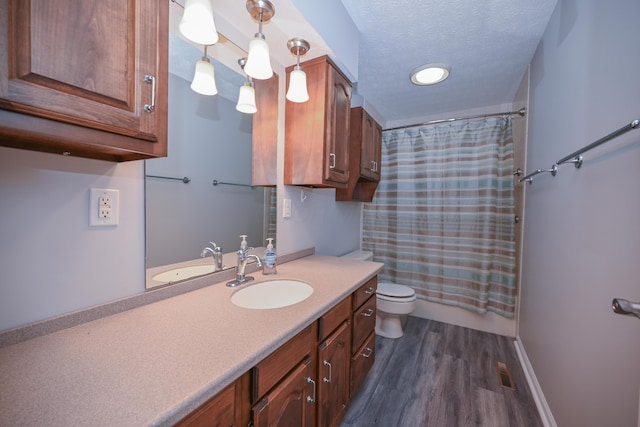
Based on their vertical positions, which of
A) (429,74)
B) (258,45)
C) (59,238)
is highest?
(429,74)

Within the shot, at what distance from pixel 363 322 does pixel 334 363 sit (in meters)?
0.39

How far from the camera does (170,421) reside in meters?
0.47

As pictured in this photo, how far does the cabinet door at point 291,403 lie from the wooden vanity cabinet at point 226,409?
0.05m

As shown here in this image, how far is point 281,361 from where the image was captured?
31.3 inches

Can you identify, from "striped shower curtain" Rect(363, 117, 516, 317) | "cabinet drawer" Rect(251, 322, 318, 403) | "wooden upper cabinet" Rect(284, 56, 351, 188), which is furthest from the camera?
"striped shower curtain" Rect(363, 117, 516, 317)

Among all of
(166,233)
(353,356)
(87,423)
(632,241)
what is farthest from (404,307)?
(87,423)

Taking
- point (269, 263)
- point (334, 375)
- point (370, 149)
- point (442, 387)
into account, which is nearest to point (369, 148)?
point (370, 149)

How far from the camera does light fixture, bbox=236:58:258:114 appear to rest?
1.35 m

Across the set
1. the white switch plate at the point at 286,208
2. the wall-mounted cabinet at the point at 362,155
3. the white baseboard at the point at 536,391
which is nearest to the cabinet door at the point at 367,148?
the wall-mounted cabinet at the point at 362,155

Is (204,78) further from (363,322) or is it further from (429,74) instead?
(429,74)

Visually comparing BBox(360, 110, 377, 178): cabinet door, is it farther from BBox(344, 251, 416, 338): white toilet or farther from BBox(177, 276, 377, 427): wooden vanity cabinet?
BBox(177, 276, 377, 427): wooden vanity cabinet

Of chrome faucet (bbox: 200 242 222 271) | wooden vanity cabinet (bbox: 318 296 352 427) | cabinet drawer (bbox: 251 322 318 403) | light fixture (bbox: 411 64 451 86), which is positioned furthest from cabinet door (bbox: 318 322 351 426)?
light fixture (bbox: 411 64 451 86)

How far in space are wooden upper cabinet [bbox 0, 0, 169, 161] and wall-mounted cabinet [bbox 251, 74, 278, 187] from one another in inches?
31.0

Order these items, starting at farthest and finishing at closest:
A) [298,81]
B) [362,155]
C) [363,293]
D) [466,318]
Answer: [466,318]
[362,155]
[363,293]
[298,81]
